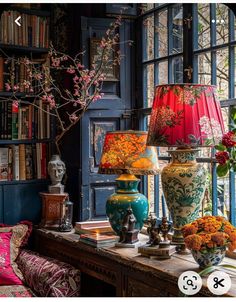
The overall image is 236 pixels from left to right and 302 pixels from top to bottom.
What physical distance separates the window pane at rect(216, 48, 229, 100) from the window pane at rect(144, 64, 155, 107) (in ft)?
2.49

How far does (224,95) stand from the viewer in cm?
326

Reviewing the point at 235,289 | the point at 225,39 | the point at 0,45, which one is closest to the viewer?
the point at 235,289

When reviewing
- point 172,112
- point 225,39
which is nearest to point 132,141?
point 172,112

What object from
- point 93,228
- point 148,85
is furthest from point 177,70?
point 93,228

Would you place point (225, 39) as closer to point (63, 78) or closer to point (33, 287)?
point (63, 78)

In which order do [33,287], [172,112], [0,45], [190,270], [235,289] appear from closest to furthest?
[235,289], [190,270], [172,112], [33,287], [0,45]

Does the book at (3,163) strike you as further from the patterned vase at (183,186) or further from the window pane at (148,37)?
the patterned vase at (183,186)

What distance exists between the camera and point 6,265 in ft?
11.6

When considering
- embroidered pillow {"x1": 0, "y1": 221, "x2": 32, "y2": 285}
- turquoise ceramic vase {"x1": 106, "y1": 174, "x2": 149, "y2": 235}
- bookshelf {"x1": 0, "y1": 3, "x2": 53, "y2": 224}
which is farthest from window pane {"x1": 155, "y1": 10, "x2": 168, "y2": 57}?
embroidered pillow {"x1": 0, "y1": 221, "x2": 32, "y2": 285}

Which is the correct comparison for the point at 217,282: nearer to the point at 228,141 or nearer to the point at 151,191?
the point at 228,141

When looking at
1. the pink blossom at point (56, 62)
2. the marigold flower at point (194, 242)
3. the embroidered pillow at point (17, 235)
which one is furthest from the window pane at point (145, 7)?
the marigold flower at point (194, 242)

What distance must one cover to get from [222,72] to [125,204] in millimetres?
949

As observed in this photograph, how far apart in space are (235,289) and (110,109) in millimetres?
1947

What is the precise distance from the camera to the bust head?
3.91 m
